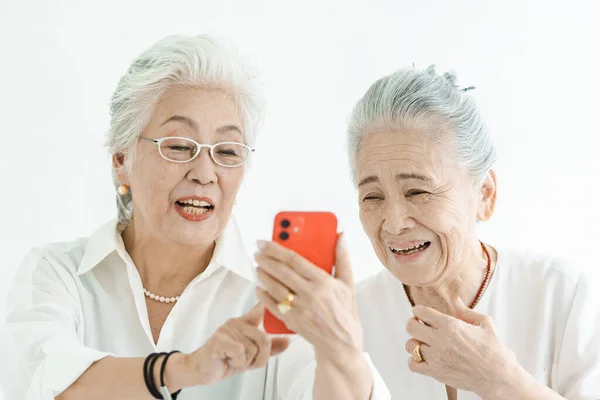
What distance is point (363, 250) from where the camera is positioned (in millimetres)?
2791

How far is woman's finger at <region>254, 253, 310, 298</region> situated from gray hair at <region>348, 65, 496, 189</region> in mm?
700

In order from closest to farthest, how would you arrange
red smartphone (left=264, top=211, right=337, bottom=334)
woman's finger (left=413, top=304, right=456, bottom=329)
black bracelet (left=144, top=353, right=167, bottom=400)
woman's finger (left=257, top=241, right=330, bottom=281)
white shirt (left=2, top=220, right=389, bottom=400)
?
woman's finger (left=257, top=241, right=330, bottom=281), red smartphone (left=264, top=211, right=337, bottom=334), black bracelet (left=144, top=353, right=167, bottom=400), woman's finger (left=413, top=304, right=456, bottom=329), white shirt (left=2, top=220, right=389, bottom=400)

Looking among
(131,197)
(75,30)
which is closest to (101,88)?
(75,30)

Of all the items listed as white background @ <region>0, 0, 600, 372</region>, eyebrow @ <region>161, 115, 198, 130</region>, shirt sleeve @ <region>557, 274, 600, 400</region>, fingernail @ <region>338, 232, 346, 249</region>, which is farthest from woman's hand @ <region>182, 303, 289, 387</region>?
white background @ <region>0, 0, 600, 372</region>

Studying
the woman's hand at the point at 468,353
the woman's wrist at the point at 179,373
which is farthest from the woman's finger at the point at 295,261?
the woman's hand at the point at 468,353

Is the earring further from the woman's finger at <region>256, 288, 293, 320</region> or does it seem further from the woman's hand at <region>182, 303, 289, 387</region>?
the woman's finger at <region>256, 288, 293, 320</region>

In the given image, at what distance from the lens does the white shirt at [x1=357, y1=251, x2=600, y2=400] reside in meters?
1.87

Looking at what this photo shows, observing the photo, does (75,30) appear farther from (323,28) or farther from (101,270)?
(101,270)

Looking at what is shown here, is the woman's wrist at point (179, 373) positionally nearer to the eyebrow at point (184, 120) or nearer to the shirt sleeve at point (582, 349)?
the eyebrow at point (184, 120)

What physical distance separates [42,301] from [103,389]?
350 mm

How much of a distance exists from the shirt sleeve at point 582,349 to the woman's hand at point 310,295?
78cm

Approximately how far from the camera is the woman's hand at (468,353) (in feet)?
5.33

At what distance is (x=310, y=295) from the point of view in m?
1.28

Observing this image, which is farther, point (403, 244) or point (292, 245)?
point (403, 244)
